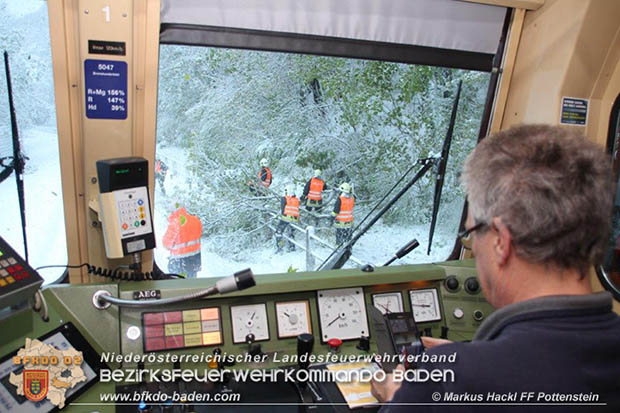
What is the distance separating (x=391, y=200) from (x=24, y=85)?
1.74m

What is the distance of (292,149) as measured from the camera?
217 centimetres

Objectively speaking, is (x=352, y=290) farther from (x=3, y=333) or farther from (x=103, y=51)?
(x=103, y=51)

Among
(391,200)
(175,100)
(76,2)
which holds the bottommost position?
(391,200)

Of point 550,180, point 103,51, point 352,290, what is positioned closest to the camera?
point 550,180

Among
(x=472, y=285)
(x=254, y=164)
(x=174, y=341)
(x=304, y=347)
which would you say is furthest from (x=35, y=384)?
(x=472, y=285)

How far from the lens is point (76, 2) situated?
163 cm

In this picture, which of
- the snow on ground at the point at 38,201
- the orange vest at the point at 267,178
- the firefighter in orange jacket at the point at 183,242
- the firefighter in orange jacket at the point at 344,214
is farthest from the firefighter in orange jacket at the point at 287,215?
the snow on ground at the point at 38,201

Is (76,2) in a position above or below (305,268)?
above

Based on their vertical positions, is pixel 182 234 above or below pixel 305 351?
above

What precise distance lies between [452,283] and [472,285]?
9cm

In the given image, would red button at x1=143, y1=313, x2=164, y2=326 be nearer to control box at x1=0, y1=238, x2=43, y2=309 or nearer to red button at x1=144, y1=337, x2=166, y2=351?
red button at x1=144, y1=337, x2=166, y2=351

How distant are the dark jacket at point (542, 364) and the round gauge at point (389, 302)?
0.89 metres

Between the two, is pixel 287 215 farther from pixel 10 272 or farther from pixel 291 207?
pixel 10 272

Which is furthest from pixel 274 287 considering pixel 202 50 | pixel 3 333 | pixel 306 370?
pixel 202 50
